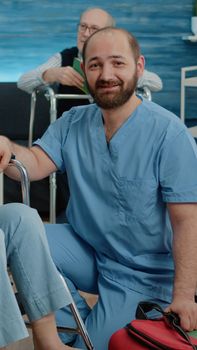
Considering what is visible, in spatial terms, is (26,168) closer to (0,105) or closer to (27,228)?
→ (27,228)

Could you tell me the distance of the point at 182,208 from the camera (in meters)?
2.01

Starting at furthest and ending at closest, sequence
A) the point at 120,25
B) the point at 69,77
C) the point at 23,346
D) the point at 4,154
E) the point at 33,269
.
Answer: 1. the point at 120,25
2. the point at 69,77
3. the point at 23,346
4. the point at 4,154
5. the point at 33,269

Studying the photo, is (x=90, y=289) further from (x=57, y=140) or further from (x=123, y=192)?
(x=57, y=140)

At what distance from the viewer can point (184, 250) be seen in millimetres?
1977

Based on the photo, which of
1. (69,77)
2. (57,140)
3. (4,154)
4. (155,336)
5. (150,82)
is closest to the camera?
(155,336)

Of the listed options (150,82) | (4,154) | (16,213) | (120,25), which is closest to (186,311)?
(16,213)

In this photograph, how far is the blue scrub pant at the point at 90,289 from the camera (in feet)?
6.74

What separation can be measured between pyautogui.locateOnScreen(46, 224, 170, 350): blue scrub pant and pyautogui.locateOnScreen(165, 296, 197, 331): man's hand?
207mm

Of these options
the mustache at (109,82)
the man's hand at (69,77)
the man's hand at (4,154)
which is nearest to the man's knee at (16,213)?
the man's hand at (4,154)

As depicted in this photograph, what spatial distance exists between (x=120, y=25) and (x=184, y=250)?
326cm

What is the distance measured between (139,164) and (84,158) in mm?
187

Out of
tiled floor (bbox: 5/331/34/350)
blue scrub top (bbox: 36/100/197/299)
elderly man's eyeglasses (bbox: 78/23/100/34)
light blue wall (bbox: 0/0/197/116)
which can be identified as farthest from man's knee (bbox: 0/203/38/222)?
light blue wall (bbox: 0/0/197/116)

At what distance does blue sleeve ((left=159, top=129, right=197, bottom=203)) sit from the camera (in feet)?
6.58

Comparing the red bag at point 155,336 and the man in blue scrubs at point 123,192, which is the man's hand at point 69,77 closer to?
the man in blue scrubs at point 123,192
